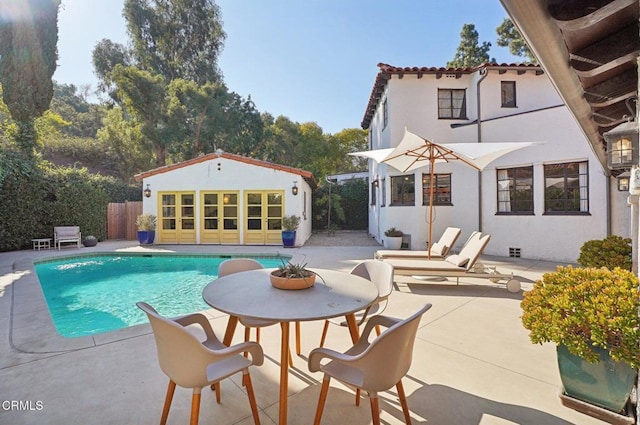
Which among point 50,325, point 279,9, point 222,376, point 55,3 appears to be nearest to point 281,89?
point 279,9

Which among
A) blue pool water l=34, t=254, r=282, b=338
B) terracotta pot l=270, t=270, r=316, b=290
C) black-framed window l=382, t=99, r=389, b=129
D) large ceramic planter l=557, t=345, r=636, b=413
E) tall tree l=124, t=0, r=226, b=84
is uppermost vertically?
tall tree l=124, t=0, r=226, b=84

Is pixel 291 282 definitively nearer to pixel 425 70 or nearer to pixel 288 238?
pixel 288 238

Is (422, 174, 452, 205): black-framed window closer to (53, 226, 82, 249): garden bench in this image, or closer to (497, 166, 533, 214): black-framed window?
(497, 166, 533, 214): black-framed window

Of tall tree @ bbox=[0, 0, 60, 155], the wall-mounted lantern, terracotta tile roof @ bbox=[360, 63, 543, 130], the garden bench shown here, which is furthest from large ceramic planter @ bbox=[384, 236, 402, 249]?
tall tree @ bbox=[0, 0, 60, 155]

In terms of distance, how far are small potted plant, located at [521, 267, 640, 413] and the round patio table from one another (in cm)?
137

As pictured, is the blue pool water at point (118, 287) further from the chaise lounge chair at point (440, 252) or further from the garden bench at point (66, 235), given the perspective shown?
the chaise lounge chair at point (440, 252)

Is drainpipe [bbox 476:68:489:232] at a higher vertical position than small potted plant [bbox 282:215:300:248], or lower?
higher

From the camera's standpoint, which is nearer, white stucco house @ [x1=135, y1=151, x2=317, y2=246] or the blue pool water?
the blue pool water

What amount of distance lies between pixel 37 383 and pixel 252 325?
192 cm

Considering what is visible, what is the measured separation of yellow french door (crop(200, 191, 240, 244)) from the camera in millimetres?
13023

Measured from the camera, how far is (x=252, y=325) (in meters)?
2.83

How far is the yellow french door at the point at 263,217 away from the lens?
42.2ft

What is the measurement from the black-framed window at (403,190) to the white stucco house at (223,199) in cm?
360

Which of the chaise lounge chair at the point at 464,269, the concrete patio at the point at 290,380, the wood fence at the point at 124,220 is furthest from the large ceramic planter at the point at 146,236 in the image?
the chaise lounge chair at the point at 464,269
